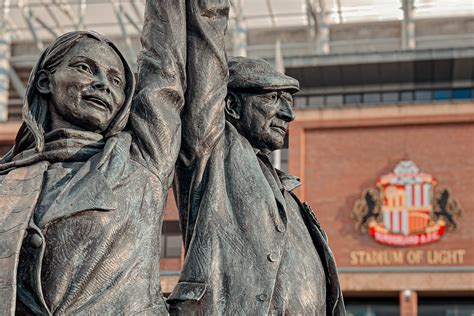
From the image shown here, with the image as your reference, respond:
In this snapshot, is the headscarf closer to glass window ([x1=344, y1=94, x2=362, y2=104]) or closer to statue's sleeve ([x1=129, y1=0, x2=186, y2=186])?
statue's sleeve ([x1=129, y1=0, x2=186, y2=186])

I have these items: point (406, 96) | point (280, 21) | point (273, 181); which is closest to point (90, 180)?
point (273, 181)

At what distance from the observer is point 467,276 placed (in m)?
41.9

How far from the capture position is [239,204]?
4.46 m

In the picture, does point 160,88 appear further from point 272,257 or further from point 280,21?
point 280,21

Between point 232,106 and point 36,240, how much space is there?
1.30 meters

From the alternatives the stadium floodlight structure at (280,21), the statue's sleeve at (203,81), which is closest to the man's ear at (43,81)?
the statue's sleeve at (203,81)

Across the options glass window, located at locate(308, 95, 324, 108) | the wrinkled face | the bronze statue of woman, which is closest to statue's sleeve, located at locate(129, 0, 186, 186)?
the bronze statue of woman

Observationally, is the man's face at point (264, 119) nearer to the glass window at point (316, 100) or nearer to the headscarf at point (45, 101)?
the headscarf at point (45, 101)

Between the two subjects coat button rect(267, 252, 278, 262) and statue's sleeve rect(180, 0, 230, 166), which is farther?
statue's sleeve rect(180, 0, 230, 166)

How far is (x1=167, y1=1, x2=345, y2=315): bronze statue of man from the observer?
4.30m

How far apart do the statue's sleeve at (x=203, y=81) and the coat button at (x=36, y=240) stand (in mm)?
886

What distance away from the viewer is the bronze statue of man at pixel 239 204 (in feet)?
14.1

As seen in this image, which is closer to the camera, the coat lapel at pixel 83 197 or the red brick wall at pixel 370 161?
the coat lapel at pixel 83 197

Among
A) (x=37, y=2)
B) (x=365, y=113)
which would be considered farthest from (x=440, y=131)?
(x=37, y=2)
